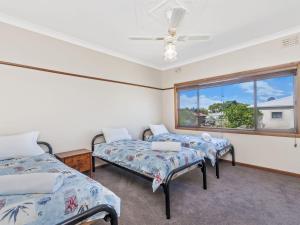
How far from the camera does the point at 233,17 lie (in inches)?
104

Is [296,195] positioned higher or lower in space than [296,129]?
lower

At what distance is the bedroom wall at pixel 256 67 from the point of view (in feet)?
10.2

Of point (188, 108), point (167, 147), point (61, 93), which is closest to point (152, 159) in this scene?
point (167, 147)

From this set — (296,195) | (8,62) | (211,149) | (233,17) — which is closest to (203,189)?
(211,149)

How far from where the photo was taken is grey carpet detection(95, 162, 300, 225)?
192cm

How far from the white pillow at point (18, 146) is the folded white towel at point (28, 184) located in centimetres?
120

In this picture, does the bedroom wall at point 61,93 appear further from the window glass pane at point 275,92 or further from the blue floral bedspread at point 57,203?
the window glass pane at point 275,92

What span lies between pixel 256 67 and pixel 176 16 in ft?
8.27

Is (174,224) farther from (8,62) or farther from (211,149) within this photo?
(8,62)

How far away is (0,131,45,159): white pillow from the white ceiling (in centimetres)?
184

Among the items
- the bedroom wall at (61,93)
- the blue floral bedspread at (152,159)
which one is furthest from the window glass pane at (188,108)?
the blue floral bedspread at (152,159)

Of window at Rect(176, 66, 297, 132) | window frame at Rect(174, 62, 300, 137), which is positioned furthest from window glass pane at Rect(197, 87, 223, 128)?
window frame at Rect(174, 62, 300, 137)

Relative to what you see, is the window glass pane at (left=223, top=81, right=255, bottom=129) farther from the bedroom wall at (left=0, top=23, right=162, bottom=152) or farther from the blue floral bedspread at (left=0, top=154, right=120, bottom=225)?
the blue floral bedspread at (left=0, top=154, right=120, bottom=225)

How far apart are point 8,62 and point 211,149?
3801 millimetres
